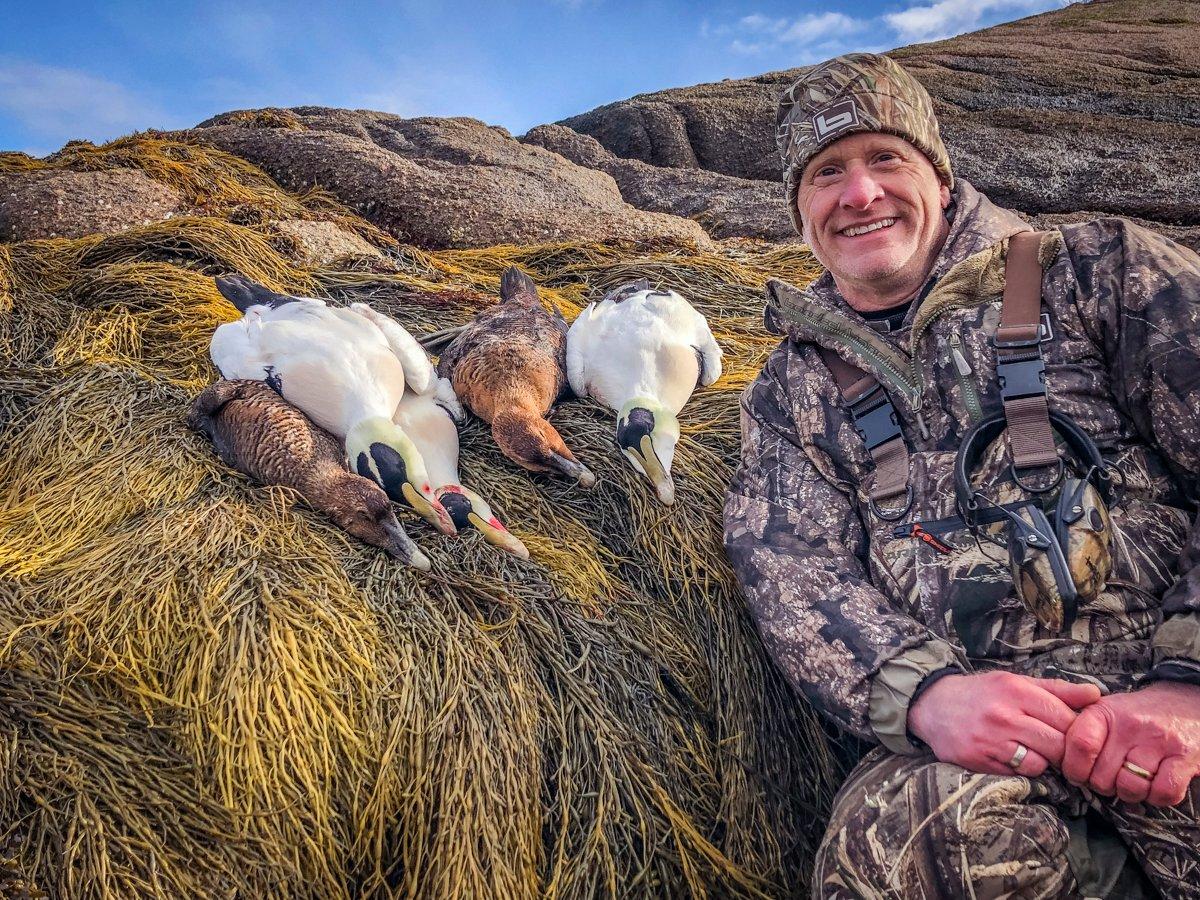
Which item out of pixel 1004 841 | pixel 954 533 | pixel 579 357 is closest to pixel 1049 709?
pixel 1004 841

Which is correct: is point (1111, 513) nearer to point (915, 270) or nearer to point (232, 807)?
point (915, 270)

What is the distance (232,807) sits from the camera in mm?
1957

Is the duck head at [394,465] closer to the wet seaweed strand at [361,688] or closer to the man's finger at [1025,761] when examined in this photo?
the wet seaweed strand at [361,688]

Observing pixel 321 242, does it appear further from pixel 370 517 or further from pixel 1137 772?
pixel 1137 772

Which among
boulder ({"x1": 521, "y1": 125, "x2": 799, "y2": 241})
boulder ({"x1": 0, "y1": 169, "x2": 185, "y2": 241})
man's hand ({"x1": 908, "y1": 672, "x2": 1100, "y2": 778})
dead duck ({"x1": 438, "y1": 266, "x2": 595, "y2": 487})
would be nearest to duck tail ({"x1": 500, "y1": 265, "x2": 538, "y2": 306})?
dead duck ({"x1": 438, "y1": 266, "x2": 595, "y2": 487})

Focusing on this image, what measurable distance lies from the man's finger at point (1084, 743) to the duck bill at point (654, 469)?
148 centimetres

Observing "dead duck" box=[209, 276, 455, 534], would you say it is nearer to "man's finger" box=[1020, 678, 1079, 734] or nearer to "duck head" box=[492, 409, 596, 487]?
"duck head" box=[492, 409, 596, 487]

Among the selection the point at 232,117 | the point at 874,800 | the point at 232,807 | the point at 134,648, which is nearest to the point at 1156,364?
the point at 874,800

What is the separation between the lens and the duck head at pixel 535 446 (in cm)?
302

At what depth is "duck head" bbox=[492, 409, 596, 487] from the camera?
3.02 metres

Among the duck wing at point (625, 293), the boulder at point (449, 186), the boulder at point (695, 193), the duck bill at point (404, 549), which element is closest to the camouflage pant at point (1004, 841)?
the duck bill at point (404, 549)

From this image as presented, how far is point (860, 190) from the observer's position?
2342 millimetres

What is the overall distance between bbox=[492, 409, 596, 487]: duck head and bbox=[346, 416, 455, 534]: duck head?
1.14 feet

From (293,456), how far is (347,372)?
393mm
